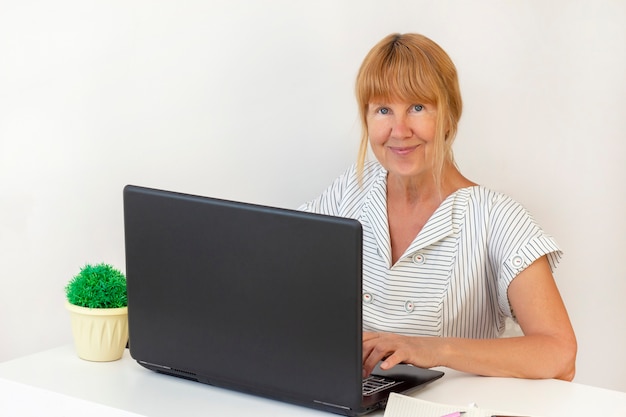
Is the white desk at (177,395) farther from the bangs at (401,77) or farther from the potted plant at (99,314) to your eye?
the bangs at (401,77)

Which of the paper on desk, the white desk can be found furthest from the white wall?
the paper on desk

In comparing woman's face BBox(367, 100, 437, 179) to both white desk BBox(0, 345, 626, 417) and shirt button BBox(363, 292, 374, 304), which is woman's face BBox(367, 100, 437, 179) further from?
white desk BBox(0, 345, 626, 417)

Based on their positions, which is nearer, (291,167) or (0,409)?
(0,409)

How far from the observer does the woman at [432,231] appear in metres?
2.12

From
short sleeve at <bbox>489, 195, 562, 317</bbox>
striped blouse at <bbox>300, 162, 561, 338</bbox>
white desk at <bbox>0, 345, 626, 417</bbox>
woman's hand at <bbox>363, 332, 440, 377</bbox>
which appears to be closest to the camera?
white desk at <bbox>0, 345, 626, 417</bbox>

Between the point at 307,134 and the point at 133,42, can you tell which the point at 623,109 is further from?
the point at 133,42

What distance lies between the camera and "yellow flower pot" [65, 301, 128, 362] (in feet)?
6.20

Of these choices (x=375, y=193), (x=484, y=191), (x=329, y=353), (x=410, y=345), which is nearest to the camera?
(x=329, y=353)

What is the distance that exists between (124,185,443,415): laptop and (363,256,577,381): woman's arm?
4cm

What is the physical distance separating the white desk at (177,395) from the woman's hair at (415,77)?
0.64 meters

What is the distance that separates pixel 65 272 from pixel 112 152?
403 millimetres

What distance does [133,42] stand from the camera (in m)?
2.80

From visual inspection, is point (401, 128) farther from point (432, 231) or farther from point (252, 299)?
point (252, 299)

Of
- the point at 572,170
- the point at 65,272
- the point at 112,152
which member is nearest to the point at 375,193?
the point at 572,170
